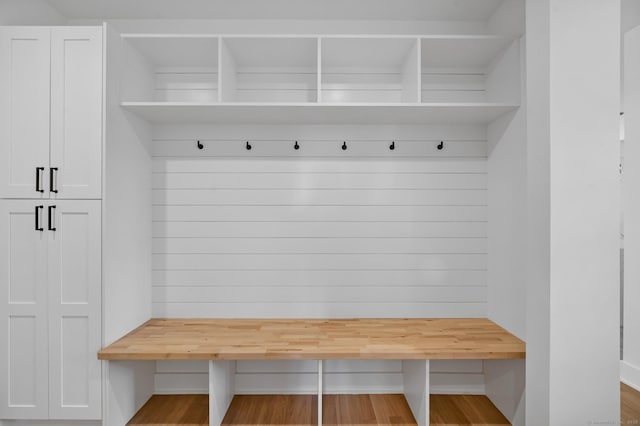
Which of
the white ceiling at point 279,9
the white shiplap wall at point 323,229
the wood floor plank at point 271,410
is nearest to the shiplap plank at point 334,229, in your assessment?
the white shiplap wall at point 323,229

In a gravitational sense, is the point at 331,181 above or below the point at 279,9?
below

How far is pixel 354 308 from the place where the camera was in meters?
2.70

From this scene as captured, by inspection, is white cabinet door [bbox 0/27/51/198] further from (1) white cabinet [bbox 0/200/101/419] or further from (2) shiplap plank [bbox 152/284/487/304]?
(2) shiplap plank [bbox 152/284/487/304]

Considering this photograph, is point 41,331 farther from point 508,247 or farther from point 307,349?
point 508,247

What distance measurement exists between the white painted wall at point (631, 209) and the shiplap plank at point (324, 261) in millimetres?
1006

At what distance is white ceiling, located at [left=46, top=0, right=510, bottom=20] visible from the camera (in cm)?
245

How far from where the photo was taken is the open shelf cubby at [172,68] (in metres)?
2.32

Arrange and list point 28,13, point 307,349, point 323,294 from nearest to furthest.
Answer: point 307,349
point 28,13
point 323,294

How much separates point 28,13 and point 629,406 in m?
4.31

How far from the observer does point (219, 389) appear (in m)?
2.24

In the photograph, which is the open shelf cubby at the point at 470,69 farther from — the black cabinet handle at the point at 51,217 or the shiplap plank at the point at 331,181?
the black cabinet handle at the point at 51,217

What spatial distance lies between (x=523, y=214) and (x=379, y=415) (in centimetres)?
148

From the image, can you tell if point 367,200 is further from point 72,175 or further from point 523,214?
point 72,175

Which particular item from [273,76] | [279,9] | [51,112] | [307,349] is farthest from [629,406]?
[51,112]
